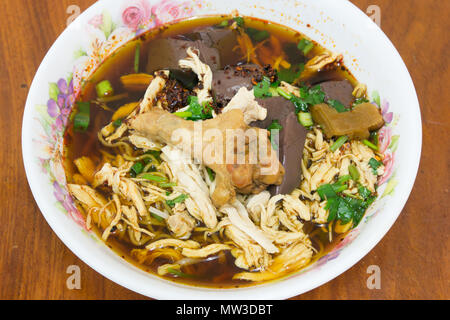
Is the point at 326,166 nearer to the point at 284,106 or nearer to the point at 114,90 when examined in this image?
the point at 284,106

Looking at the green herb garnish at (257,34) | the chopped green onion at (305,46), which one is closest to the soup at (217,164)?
the chopped green onion at (305,46)

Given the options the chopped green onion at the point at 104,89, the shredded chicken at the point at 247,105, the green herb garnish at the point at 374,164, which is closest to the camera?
the shredded chicken at the point at 247,105

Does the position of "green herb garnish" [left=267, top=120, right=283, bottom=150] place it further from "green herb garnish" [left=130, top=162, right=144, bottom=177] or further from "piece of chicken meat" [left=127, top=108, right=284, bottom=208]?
"green herb garnish" [left=130, top=162, right=144, bottom=177]

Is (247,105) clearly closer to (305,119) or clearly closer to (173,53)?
(305,119)

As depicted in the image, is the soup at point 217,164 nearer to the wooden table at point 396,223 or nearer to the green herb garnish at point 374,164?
the green herb garnish at point 374,164

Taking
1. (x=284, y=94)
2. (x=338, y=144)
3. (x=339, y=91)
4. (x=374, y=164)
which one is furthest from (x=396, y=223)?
(x=284, y=94)

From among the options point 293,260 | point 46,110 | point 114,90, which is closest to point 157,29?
point 114,90
